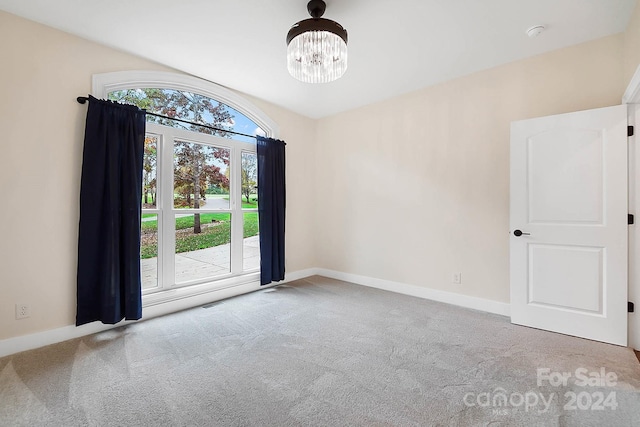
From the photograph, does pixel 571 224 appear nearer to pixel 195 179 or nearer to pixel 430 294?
pixel 430 294

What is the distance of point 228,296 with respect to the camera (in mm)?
3586

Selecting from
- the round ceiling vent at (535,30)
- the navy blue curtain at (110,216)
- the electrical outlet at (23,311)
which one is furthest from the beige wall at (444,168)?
the electrical outlet at (23,311)

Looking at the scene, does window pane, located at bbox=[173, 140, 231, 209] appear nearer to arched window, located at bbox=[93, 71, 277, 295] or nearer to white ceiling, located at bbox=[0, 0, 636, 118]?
arched window, located at bbox=[93, 71, 277, 295]

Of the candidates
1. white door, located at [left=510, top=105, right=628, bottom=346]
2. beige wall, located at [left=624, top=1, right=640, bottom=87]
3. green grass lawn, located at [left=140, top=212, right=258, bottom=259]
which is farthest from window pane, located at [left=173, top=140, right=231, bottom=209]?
beige wall, located at [left=624, top=1, right=640, bottom=87]

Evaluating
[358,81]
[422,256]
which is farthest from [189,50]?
[422,256]

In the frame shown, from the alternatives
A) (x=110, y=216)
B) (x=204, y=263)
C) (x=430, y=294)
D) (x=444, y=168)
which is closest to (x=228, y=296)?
(x=204, y=263)

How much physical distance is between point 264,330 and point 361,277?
1.93m

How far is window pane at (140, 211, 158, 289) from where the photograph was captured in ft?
9.94

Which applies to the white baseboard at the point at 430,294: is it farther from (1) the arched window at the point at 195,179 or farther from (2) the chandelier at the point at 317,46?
(2) the chandelier at the point at 317,46

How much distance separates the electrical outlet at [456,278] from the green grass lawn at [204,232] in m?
2.70

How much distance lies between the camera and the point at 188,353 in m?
2.21

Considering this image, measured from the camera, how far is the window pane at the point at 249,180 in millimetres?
3932

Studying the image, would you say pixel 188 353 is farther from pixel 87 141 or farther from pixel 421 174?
pixel 421 174

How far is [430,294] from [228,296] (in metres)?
2.60
